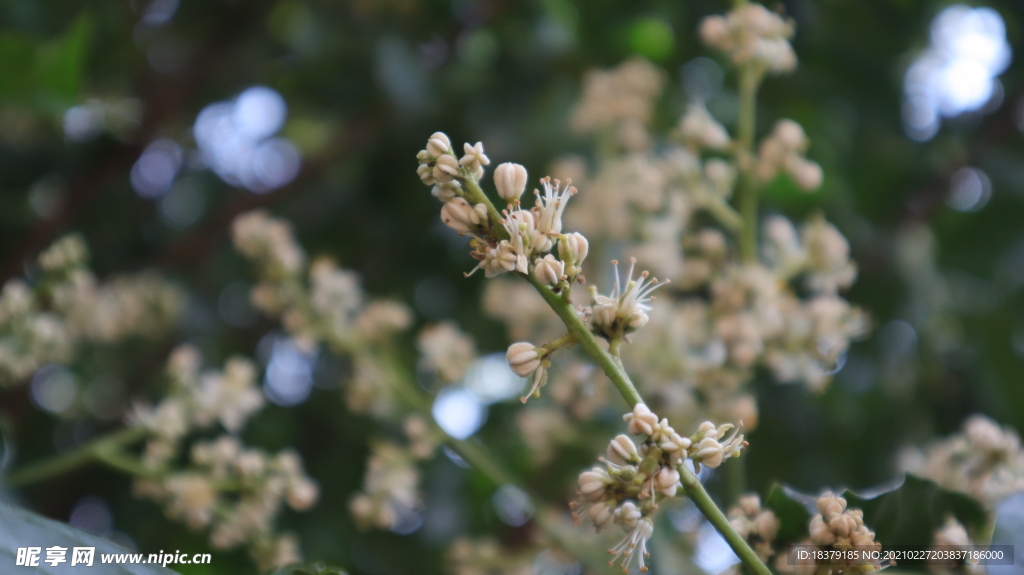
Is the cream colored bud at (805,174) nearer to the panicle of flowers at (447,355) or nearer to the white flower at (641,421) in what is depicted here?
the panicle of flowers at (447,355)

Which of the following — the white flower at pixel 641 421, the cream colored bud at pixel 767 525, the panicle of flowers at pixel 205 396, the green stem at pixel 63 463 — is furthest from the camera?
the panicle of flowers at pixel 205 396

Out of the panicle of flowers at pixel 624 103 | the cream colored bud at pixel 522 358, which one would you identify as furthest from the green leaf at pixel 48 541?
the panicle of flowers at pixel 624 103

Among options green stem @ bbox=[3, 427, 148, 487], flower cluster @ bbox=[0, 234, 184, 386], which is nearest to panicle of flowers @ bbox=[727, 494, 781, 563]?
green stem @ bbox=[3, 427, 148, 487]

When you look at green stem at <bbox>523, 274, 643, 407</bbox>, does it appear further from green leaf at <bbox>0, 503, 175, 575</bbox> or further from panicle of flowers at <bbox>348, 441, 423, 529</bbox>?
panicle of flowers at <bbox>348, 441, 423, 529</bbox>

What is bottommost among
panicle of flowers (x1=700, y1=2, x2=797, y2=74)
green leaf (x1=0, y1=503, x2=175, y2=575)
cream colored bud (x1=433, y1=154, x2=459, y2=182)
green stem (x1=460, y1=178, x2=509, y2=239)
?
green leaf (x1=0, y1=503, x2=175, y2=575)

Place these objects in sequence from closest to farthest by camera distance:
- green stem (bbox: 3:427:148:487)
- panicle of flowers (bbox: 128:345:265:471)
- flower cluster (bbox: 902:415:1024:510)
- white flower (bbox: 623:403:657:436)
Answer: white flower (bbox: 623:403:657:436), flower cluster (bbox: 902:415:1024:510), green stem (bbox: 3:427:148:487), panicle of flowers (bbox: 128:345:265:471)

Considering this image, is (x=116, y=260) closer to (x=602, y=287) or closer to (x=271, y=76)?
(x=271, y=76)
